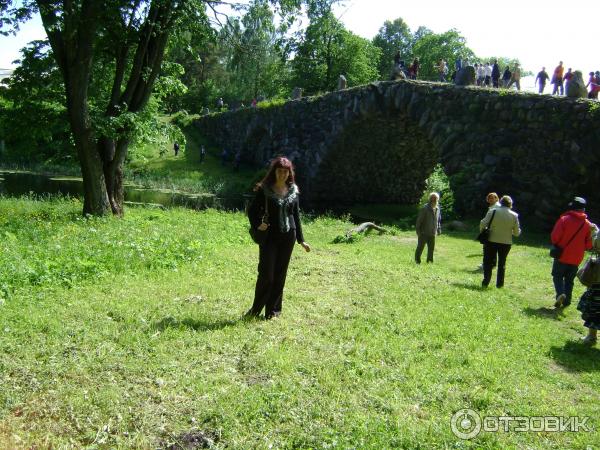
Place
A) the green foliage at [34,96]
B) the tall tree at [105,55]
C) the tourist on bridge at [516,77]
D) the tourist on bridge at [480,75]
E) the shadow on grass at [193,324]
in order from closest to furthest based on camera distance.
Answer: the shadow on grass at [193,324] < the tall tree at [105,55] < the green foliage at [34,96] < the tourist on bridge at [516,77] < the tourist on bridge at [480,75]

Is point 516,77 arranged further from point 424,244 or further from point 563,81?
point 424,244

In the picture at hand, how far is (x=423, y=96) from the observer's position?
70.2 ft

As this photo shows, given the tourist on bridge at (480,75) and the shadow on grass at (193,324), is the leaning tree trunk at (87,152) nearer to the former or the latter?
the shadow on grass at (193,324)

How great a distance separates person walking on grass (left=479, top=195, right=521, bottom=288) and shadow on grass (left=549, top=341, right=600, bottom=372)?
287cm

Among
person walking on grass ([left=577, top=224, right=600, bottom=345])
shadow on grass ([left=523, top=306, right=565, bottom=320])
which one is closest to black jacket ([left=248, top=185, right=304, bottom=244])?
person walking on grass ([left=577, top=224, right=600, bottom=345])

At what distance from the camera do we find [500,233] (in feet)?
28.3

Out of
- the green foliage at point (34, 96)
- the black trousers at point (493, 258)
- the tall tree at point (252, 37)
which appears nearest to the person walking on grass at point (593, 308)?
the black trousers at point (493, 258)

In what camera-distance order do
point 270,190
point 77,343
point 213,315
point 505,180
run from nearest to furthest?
point 77,343, point 270,190, point 213,315, point 505,180

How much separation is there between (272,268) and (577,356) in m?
3.46

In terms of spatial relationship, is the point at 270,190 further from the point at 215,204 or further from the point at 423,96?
the point at 215,204

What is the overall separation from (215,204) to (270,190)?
19.9m

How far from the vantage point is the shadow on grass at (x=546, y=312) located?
7.36 metres

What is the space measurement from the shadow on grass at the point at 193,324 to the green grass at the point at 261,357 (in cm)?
2

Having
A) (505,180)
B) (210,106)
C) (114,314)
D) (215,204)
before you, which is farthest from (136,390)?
(210,106)
